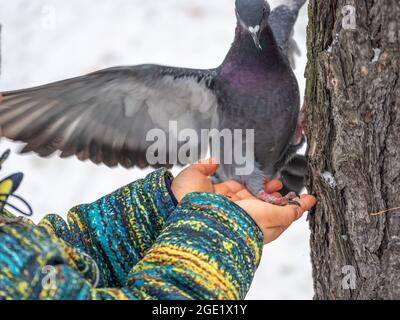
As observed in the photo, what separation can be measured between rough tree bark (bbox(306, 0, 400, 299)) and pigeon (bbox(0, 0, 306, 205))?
0.36m

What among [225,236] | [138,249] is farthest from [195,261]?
[138,249]

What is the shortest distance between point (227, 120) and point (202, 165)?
432 mm

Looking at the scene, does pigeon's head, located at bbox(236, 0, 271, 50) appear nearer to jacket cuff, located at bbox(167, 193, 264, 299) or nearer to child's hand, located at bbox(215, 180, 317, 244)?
child's hand, located at bbox(215, 180, 317, 244)

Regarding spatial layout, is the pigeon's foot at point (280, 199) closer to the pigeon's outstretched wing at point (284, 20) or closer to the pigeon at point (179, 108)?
the pigeon at point (179, 108)

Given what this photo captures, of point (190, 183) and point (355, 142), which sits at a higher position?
point (355, 142)

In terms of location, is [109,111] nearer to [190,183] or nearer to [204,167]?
[204,167]

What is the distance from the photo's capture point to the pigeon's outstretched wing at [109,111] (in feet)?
7.57

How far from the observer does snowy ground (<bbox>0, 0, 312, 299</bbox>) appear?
12.4ft

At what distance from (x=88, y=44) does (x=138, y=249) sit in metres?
3.14

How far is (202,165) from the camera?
2051 mm

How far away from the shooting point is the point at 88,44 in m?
4.62

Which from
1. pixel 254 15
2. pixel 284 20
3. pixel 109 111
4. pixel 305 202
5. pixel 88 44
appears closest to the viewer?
pixel 305 202

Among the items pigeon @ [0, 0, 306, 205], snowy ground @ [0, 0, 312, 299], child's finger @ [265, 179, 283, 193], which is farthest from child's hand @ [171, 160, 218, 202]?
snowy ground @ [0, 0, 312, 299]

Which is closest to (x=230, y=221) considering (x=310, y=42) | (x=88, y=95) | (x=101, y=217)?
(x=101, y=217)
